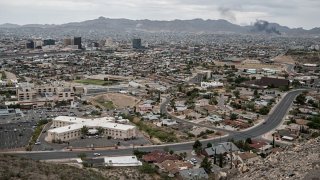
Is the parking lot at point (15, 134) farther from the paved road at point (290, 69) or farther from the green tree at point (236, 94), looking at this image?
the paved road at point (290, 69)

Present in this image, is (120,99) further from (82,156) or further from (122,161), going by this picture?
(122,161)

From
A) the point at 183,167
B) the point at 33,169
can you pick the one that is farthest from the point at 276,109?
the point at 33,169

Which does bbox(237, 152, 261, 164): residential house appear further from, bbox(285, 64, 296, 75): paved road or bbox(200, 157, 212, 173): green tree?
bbox(285, 64, 296, 75): paved road

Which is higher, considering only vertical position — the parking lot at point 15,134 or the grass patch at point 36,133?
the grass patch at point 36,133

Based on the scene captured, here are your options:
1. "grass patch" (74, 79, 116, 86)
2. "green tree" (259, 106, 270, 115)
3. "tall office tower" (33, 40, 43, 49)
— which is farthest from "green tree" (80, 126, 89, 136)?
"tall office tower" (33, 40, 43, 49)

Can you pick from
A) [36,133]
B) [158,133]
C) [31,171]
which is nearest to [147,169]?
[31,171]

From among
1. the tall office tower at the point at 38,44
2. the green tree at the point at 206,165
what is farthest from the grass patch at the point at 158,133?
the tall office tower at the point at 38,44
